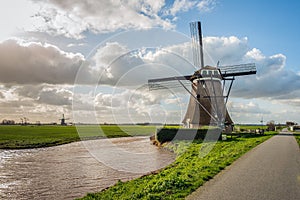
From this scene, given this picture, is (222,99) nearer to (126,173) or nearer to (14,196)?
(126,173)

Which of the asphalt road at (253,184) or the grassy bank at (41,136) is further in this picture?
the grassy bank at (41,136)

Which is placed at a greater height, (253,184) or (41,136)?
(253,184)

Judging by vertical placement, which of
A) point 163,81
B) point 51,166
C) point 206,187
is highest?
point 163,81

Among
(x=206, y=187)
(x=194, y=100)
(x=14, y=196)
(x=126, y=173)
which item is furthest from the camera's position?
(x=194, y=100)

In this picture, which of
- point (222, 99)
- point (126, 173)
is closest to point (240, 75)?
point (222, 99)

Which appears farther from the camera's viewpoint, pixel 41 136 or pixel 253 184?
pixel 41 136

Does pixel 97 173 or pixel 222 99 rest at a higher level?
pixel 222 99

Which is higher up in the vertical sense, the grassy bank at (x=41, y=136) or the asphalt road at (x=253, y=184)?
the asphalt road at (x=253, y=184)

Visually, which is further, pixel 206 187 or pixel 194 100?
pixel 194 100

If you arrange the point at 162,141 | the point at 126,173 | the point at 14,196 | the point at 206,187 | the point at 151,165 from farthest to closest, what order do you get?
the point at 162,141
the point at 151,165
the point at 126,173
the point at 14,196
the point at 206,187

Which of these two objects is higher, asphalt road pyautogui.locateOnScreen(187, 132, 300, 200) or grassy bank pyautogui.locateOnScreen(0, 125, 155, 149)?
asphalt road pyautogui.locateOnScreen(187, 132, 300, 200)

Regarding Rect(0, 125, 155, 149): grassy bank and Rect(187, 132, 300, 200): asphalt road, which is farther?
Rect(0, 125, 155, 149): grassy bank

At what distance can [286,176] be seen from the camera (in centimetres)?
938

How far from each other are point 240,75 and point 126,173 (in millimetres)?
24780
